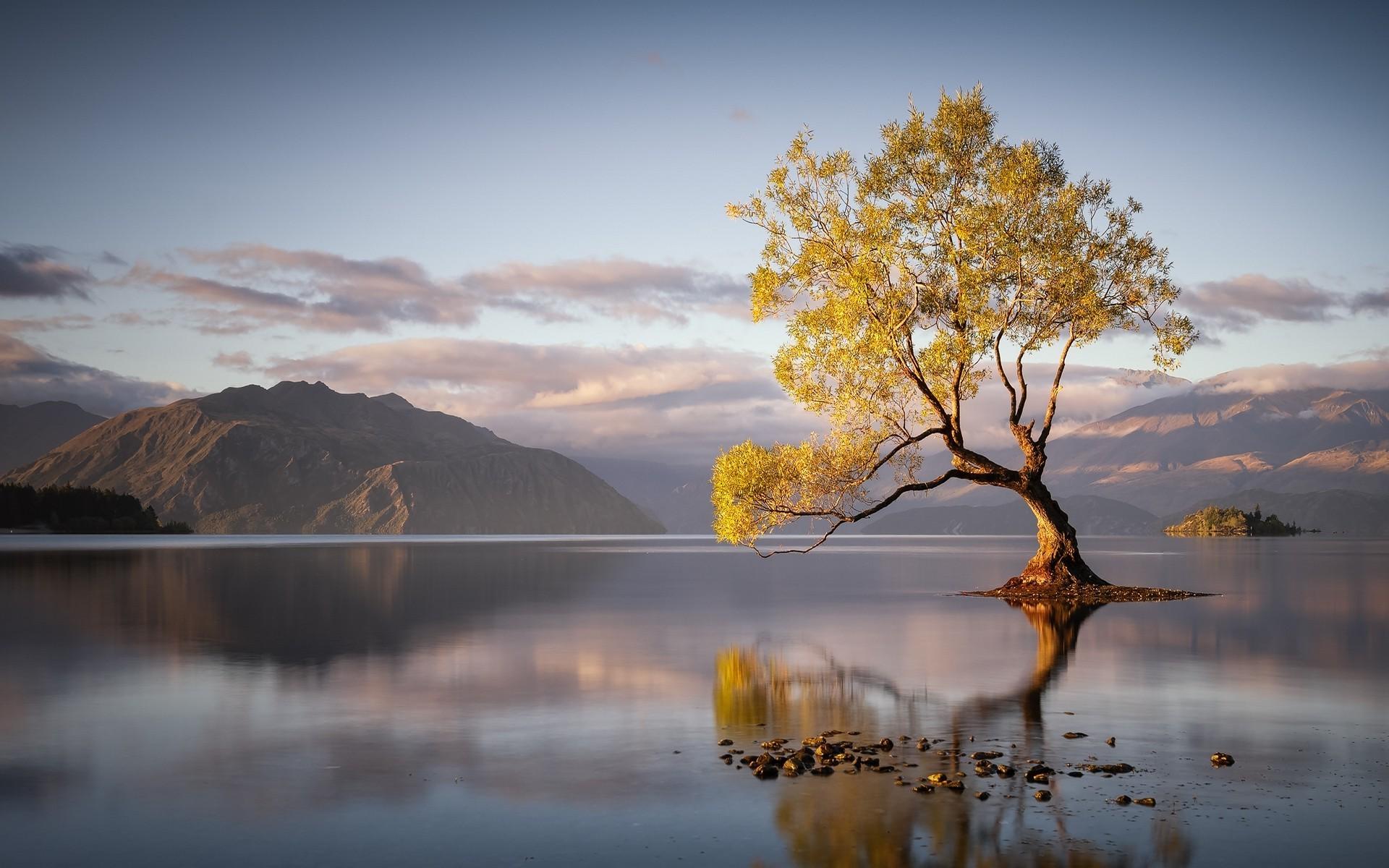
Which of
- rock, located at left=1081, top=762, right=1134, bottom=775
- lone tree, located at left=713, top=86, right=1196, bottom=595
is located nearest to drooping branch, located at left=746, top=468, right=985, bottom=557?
lone tree, located at left=713, top=86, right=1196, bottom=595

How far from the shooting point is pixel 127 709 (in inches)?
917

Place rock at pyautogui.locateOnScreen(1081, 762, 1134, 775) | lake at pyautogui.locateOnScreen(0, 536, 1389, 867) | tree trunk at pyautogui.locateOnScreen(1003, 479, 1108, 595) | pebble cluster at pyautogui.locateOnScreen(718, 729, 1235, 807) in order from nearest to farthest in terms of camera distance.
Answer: lake at pyautogui.locateOnScreen(0, 536, 1389, 867)
pebble cluster at pyautogui.locateOnScreen(718, 729, 1235, 807)
rock at pyautogui.locateOnScreen(1081, 762, 1134, 775)
tree trunk at pyautogui.locateOnScreen(1003, 479, 1108, 595)

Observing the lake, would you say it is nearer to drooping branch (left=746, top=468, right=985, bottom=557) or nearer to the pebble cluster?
the pebble cluster

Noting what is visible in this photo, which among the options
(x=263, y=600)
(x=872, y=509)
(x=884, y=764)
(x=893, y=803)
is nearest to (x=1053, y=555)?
(x=872, y=509)

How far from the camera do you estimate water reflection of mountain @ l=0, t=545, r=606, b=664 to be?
38.2 m

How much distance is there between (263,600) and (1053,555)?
4422 centimetres

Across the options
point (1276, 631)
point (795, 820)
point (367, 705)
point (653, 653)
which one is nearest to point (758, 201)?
point (653, 653)

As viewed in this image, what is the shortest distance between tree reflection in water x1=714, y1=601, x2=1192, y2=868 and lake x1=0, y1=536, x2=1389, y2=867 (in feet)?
0.21

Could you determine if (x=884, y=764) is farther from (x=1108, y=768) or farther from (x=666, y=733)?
(x=666, y=733)

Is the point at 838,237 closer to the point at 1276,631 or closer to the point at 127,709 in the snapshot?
the point at 1276,631

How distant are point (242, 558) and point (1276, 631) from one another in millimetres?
113641

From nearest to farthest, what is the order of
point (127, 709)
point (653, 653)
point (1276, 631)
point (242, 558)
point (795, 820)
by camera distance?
point (795, 820) < point (127, 709) < point (653, 653) < point (1276, 631) < point (242, 558)

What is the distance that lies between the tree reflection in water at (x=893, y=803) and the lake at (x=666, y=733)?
0.21 ft

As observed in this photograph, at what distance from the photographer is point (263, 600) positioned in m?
57.0
